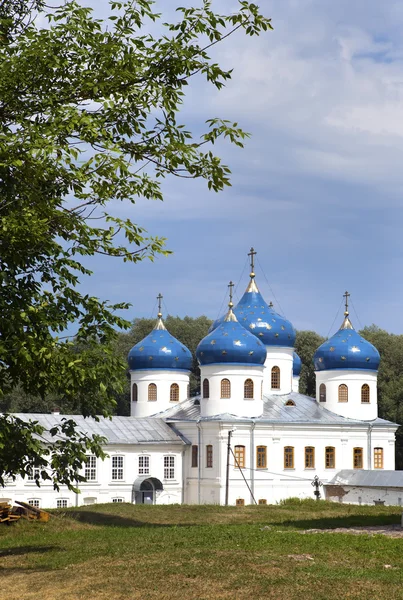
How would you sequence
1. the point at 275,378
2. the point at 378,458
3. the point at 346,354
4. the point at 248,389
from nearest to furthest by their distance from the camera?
1. the point at 248,389
2. the point at 378,458
3. the point at 346,354
4. the point at 275,378

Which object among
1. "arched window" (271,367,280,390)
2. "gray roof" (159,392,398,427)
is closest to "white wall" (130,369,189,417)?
"gray roof" (159,392,398,427)

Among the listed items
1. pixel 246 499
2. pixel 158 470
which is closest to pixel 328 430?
pixel 246 499

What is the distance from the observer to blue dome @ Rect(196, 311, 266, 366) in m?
40.3

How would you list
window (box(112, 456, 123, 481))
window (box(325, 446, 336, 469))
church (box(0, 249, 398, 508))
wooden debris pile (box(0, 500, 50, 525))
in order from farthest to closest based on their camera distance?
window (box(325, 446, 336, 469)), window (box(112, 456, 123, 481)), church (box(0, 249, 398, 508)), wooden debris pile (box(0, 500, 50, 525))

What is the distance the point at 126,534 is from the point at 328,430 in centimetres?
2467

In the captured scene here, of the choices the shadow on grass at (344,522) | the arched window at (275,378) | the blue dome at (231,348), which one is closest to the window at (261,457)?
the blue dome at (231,348)

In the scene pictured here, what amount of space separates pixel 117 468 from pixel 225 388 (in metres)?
5.90

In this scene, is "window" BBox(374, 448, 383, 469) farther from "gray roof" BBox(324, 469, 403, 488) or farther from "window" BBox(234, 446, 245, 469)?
"window" BBox(234, 446, 245, 469)

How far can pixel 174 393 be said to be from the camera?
1791 inches

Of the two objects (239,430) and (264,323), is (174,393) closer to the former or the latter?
(264,323)

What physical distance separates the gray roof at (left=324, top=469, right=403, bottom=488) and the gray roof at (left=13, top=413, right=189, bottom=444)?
7.17 meters

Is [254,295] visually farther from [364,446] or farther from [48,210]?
[48,210]

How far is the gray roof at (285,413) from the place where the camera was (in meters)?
41.4

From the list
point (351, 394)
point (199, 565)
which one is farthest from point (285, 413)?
point (199, 565)
